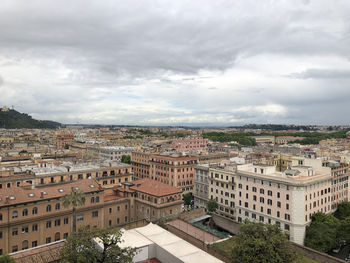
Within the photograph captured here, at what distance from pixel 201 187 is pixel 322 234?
37612 millimetres

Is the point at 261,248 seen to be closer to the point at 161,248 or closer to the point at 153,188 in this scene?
the point at 161,248

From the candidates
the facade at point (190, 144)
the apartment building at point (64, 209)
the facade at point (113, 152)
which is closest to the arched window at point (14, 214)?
the apartment building at point (64, 209)

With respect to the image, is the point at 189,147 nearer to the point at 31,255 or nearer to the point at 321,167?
the point at 321,167

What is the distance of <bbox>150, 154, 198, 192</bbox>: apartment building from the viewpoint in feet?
324

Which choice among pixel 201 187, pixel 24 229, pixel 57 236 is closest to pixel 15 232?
pixel 24 229

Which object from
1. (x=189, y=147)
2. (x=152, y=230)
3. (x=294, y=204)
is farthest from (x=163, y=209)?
(x=189, y=147)

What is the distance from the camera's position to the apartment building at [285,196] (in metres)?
61.8

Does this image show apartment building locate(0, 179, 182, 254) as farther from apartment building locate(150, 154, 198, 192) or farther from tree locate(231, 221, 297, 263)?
apartment building locate(150, 154, 198, 192)

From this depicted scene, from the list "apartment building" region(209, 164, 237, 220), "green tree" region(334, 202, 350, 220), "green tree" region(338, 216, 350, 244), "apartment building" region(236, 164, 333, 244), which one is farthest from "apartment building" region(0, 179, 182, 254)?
"green tree" region(334, 202, 350, 220)

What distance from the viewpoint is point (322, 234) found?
5903 centimetres

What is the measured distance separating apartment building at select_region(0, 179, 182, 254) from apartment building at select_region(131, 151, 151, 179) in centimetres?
4403

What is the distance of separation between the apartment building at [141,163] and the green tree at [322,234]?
66840mm

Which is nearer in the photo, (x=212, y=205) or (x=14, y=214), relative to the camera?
(x=14, y=214)

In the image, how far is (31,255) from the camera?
4066 centimetres
